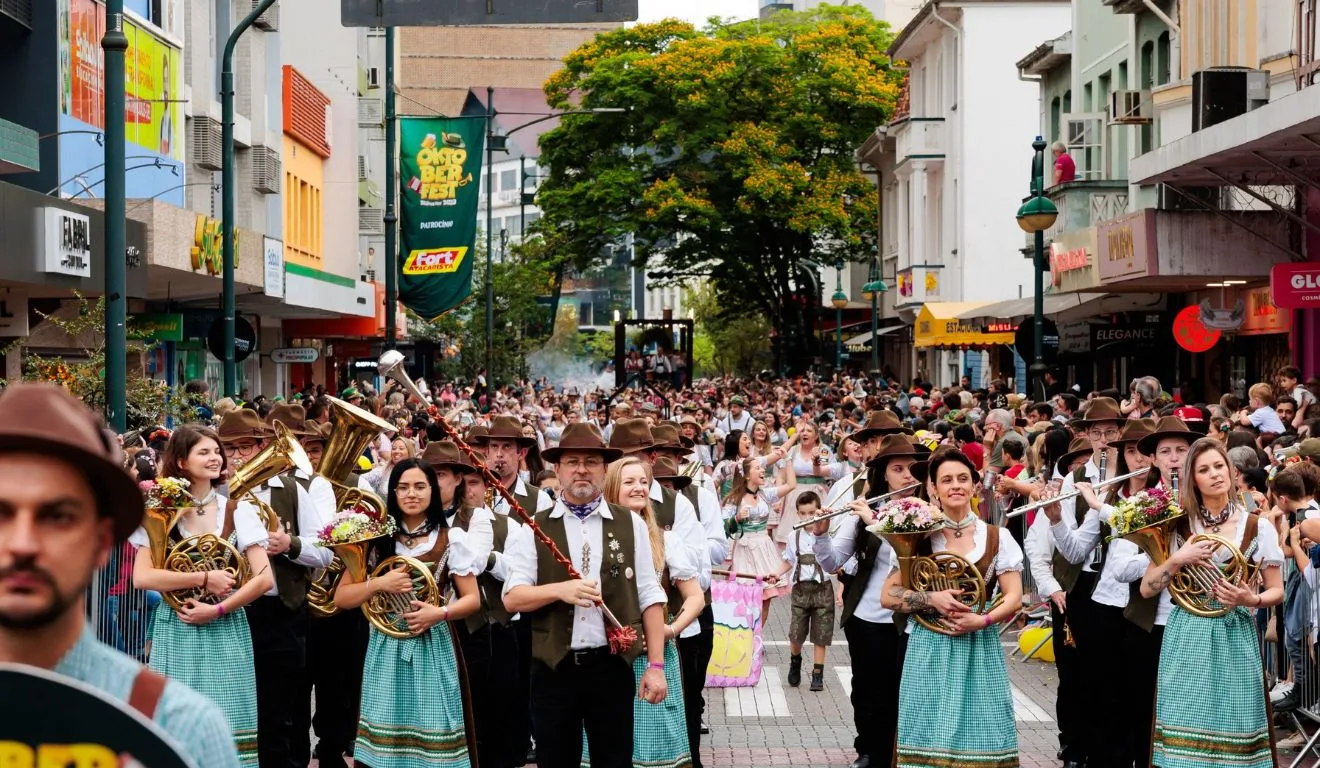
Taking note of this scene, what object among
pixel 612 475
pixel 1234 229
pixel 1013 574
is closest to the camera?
pixel 612 475

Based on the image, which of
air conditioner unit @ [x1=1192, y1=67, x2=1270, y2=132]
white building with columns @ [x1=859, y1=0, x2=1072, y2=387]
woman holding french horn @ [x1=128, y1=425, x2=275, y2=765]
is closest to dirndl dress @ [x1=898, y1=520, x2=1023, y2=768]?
woman holding french horn @ [x1=128, y1=425, x2=275, y2=765]

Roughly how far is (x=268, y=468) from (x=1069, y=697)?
4421 millimetres

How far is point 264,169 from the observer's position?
3775 centimetres

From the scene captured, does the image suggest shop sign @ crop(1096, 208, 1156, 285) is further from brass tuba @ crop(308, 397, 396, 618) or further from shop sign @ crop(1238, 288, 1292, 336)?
brass tuba @ crop(308, 397, 396, 618)

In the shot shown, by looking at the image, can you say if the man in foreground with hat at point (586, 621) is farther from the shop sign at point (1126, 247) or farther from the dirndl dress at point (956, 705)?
the shop sign at point (1126, 247)

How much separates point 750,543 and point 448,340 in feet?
162

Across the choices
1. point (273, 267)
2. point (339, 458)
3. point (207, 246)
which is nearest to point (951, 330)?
point (273, 267)

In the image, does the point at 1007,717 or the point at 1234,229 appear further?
the point at 1234,229

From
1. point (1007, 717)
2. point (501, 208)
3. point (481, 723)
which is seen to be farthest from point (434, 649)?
point (501, 208)

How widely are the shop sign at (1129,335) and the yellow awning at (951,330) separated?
2.73 metres

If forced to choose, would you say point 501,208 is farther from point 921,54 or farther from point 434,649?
point 434,649

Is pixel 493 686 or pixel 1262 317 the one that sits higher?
pixel 1262 317

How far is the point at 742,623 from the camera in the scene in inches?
506

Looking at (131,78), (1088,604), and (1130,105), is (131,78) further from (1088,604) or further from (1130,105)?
(1088,604)
